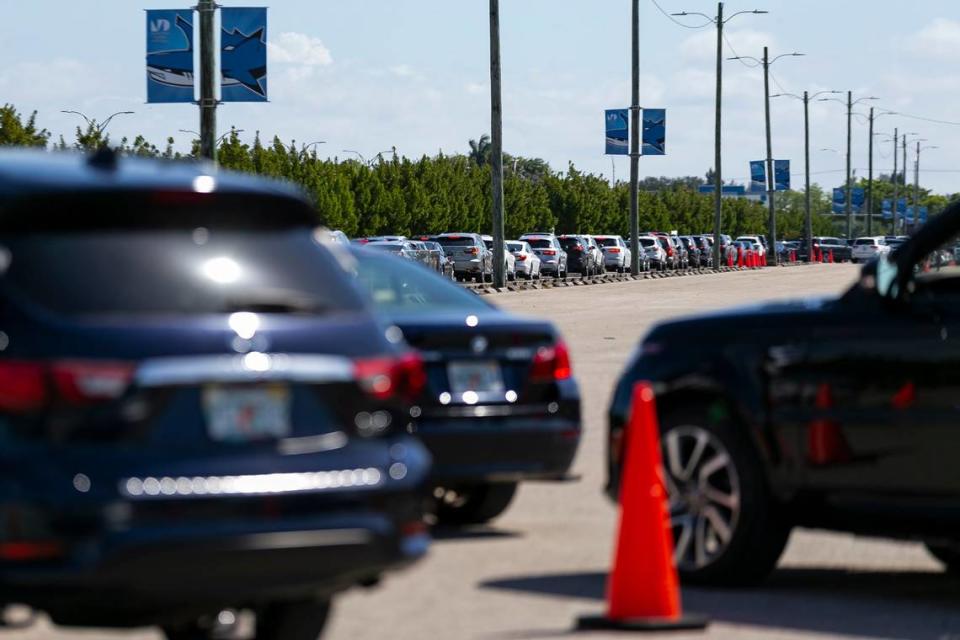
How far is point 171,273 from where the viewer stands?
6160 mm

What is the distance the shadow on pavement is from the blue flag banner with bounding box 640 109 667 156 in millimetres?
67370

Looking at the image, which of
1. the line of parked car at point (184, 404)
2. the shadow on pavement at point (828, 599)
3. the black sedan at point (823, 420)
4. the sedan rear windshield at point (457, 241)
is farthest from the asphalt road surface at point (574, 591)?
the sedan rear windshield at point (457, 241)

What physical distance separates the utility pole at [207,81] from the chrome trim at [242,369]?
27.1 m

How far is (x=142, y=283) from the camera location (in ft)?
20.0

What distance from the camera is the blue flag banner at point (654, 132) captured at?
76.6 m

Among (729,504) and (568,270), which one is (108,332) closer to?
(729,504)

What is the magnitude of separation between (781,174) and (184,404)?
11581cm

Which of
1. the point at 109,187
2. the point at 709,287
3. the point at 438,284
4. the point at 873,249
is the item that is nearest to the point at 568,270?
the point at 709,287

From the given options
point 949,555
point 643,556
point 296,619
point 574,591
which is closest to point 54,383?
point 296,619

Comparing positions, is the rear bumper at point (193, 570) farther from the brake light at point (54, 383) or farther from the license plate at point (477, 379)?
the license plate at point (477, 379)

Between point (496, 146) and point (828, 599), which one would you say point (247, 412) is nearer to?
point (828, 599)

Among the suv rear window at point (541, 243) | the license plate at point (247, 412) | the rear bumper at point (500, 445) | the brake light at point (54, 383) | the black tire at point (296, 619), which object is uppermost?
the brake light at point (54, 383)

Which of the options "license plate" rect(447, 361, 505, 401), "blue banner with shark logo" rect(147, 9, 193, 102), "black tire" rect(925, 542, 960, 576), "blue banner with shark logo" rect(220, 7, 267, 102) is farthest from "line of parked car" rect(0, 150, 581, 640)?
"blue banner with shark logo" rect(220, 7, 267, 102)

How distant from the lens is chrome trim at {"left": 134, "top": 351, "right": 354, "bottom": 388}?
596cm
